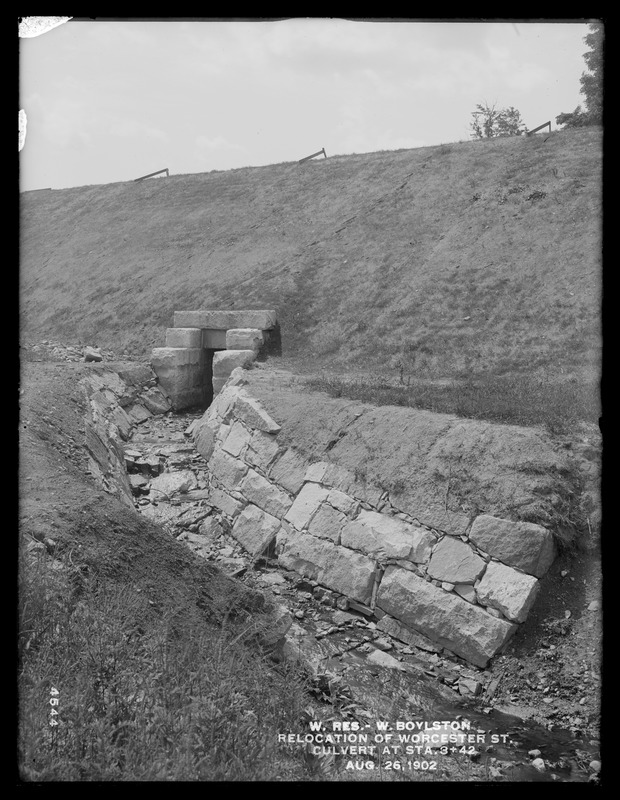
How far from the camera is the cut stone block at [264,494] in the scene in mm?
11031

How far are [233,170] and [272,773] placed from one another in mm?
29424

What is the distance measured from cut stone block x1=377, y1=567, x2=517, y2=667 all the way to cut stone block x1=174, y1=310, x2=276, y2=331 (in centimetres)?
924

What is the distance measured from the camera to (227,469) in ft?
41.4

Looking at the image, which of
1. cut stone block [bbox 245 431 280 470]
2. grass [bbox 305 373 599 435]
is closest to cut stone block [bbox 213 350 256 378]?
grass [bbox 305 373 599 435]

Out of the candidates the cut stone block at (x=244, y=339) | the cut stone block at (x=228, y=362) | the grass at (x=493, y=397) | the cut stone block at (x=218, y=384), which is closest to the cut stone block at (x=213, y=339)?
the cut stone block at (x=244, y=339)

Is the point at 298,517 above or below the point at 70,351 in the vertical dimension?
below

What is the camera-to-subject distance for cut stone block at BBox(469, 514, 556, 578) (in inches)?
308

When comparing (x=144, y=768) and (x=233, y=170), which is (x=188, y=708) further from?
(x=233, y=170)

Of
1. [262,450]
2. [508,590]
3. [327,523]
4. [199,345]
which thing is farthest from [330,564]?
[199,345]

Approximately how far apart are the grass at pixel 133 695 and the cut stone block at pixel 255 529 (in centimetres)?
501

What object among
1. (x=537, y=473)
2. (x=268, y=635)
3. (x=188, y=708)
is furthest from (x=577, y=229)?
(x=188, y=708)

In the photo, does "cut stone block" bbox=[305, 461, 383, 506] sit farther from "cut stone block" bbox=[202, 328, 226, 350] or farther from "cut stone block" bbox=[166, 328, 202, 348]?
"cut stone block" bbox=[166, 328, 202, 348]

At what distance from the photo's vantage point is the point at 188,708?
4480 millimetres

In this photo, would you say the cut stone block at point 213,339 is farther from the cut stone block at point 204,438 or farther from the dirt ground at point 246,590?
the dirt ground at point 246,590
